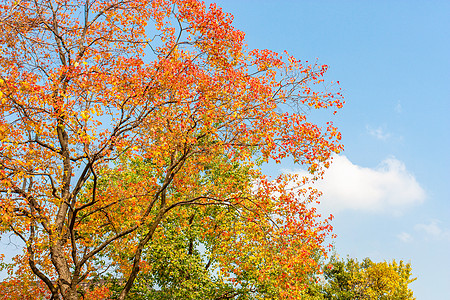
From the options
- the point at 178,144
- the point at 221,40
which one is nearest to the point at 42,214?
the point at 178,144

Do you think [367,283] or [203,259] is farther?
[367,283]

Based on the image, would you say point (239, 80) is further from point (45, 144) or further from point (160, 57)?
point (45, 144)

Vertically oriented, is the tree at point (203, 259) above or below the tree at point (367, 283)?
below

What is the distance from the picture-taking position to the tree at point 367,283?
3447cm

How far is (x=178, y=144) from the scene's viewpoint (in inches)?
546

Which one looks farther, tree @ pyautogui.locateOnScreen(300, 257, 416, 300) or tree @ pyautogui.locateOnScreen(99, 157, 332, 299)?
tree @ pyautogui.locateOnScreen(300, 257, 416, 300)

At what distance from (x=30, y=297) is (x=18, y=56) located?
11.1 m

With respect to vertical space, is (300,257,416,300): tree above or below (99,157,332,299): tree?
above

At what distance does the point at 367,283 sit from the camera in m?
35.4

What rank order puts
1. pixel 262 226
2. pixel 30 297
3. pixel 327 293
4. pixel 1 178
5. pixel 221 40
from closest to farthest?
1. pixel 1 178
2. pixel 262 226
3. pixel 221 40
4. pixel 30 297
5. pixel 327 293

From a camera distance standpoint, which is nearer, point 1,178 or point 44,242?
point 1,178

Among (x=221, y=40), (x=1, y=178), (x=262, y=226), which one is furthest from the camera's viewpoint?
(x=221, y=40)

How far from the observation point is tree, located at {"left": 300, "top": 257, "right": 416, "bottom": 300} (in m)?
34.5

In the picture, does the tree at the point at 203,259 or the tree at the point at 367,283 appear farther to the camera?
the tree at the point at 367,283
